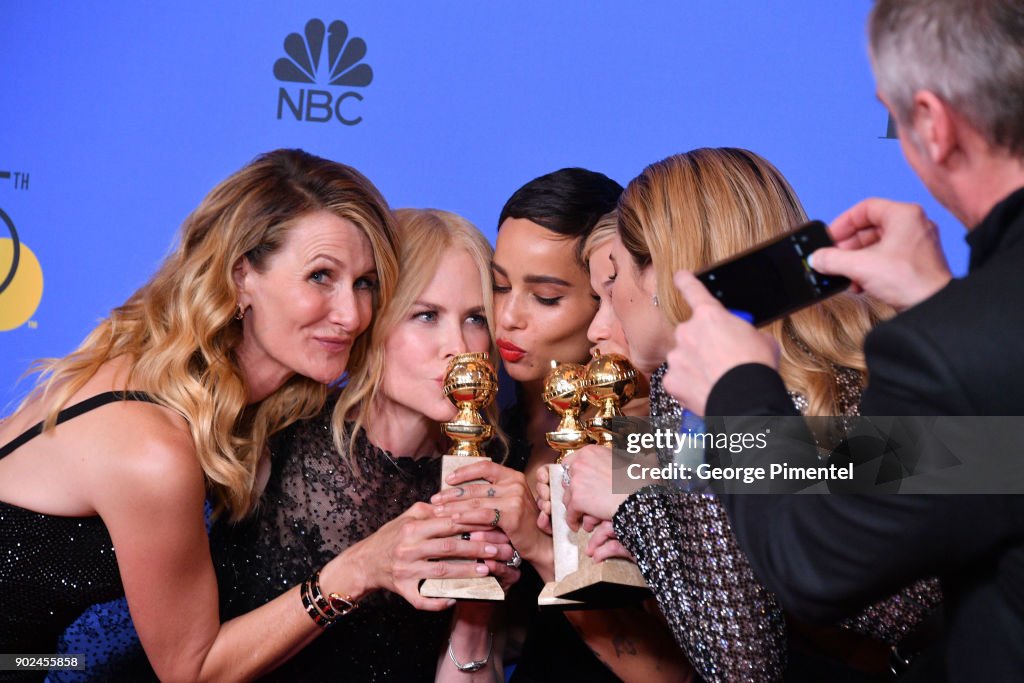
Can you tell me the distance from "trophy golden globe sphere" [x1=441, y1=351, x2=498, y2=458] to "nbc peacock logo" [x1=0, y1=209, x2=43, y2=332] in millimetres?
1419

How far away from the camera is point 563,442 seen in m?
2.01

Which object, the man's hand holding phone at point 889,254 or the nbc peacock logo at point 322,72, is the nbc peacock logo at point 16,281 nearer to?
the nbc peacock logo at point 322,72

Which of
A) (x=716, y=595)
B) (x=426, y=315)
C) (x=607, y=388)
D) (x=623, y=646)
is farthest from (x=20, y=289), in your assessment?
(x=716, y=595)

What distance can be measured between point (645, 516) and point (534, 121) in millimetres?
1563

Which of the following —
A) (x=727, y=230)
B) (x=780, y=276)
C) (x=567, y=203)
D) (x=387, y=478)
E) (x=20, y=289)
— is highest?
(x=20, y=289)

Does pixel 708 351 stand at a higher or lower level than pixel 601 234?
lower

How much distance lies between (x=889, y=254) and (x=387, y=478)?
53.3 inches

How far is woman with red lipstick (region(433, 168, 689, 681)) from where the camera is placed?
206cm

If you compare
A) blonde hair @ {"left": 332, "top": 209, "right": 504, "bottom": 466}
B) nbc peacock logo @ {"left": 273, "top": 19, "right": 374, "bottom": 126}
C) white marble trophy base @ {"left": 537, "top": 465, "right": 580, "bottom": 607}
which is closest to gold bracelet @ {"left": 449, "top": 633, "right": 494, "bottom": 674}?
white marble trophy base @ {"left": 537, "top": 465, "right": 580, "bottom": 607}

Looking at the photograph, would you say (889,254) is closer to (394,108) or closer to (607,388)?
(607,388)

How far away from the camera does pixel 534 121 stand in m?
2.86

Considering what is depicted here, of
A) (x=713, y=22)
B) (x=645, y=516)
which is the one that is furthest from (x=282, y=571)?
(x=713, y=22)

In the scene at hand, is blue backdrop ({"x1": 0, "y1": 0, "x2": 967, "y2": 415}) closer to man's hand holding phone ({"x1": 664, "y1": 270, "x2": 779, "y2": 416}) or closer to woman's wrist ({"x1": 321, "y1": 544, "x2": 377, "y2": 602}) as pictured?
woman's wrist ({"x1": 321, "y1": 544, "x2": 377, "y2": 602})

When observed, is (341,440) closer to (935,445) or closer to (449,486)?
(449,486)
